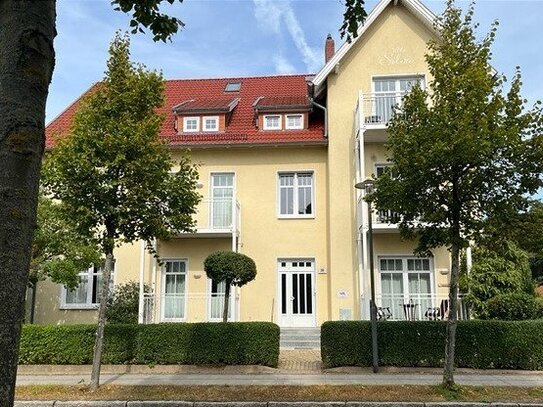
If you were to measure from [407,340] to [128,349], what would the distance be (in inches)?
263

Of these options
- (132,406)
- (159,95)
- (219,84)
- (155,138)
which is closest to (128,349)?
(132,406)

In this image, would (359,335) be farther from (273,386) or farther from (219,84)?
(219,84)

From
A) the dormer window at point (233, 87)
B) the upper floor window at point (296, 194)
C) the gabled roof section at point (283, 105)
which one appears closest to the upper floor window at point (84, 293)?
the upper floor window at point (296, 194)

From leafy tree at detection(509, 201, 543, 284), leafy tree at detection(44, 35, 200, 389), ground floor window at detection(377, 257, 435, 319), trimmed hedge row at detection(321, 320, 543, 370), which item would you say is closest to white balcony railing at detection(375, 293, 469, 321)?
ground floor window at detection(377, 257, 435, 319)

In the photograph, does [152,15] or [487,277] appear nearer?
[152,15]

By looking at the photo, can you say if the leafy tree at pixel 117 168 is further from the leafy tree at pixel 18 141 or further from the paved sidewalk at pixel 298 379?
the leafy tree at pixel 18 141

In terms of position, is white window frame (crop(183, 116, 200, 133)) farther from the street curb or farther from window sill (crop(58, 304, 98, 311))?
the street curb

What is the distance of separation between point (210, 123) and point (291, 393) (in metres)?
13.6

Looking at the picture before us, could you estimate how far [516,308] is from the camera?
14.3 metres

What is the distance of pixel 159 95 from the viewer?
37.1 ft

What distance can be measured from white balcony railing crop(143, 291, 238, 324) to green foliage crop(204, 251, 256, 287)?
392 centimetres

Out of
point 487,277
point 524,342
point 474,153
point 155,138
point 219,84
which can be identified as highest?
point 219,84

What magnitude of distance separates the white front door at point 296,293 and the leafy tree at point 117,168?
823 cm

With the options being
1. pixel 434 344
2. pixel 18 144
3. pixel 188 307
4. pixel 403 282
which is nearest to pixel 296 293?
pixel 403 282
